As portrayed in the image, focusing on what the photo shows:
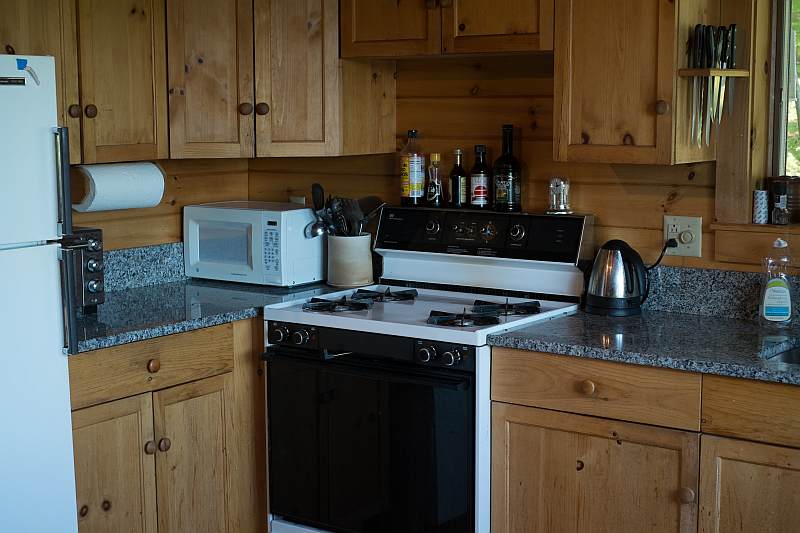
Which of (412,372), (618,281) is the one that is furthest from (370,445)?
(618,281)

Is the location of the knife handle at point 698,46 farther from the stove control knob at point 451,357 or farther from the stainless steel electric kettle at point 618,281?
the stove control knob at point 451,357

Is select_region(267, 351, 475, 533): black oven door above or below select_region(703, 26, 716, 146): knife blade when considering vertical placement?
below

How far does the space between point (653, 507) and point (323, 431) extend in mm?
967

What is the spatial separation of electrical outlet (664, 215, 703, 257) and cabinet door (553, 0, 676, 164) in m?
0.32

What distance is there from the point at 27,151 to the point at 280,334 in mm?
950

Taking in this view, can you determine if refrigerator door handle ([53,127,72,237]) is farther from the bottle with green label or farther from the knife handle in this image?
the bottle with green label

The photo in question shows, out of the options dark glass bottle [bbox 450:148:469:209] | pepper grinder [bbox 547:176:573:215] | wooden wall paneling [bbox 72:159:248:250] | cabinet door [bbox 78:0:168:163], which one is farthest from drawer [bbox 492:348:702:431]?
wooden wall paneling [bbox 72:159:248:250]

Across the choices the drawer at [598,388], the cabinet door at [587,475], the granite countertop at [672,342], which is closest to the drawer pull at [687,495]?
the cabinet door at [587,475]

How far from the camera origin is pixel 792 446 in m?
2.37

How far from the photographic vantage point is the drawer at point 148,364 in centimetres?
273

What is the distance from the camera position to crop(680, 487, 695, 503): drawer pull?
2.51 meters

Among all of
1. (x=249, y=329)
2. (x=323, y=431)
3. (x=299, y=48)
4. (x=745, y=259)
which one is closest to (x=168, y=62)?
(x=299, y=48)

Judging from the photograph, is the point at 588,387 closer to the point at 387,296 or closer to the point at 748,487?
the point at 748,487

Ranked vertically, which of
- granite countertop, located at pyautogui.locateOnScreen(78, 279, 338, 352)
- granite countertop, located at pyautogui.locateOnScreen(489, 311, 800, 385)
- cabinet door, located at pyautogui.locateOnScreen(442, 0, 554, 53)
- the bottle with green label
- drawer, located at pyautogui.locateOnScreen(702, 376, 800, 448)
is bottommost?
drawer, located at pyautogui.locateOnScreen(702, 376, 800, 448)
